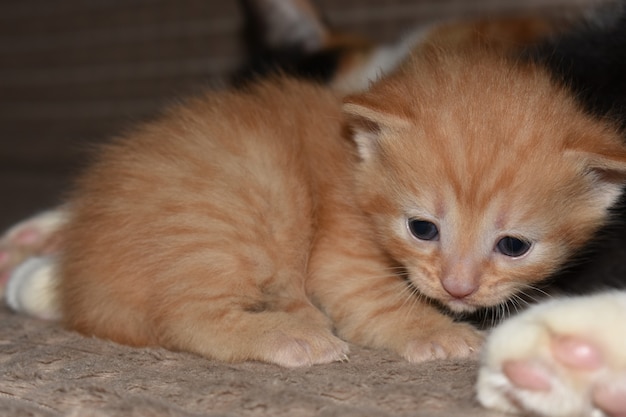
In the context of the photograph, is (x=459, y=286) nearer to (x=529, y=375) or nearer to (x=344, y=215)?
(x=344, y=215)

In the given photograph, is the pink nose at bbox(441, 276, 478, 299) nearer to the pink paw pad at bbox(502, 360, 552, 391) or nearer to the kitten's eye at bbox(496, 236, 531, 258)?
the kitten's eye at bbox(496, 236, 531, 258)

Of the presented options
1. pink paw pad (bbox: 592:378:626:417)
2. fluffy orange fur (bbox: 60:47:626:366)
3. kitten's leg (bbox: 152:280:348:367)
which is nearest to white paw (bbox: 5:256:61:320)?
fluffy orange fur (bbox: 60:47:626:366)

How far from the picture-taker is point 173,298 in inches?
63.4

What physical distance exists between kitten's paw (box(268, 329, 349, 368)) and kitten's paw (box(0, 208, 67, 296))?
87cm

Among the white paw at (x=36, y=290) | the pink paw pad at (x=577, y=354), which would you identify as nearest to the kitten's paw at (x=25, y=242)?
the white paw at (x=36, y=290)

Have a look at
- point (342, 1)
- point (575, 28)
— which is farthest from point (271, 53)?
point (575, 28)

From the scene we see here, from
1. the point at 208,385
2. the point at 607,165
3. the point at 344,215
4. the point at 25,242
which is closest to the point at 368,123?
the point at 344,215

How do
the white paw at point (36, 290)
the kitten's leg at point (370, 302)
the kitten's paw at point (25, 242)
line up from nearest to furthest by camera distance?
the kitten's leg at point (370, 302), the white paw at point (36, 290), the kitten's paw at point (25, 242)

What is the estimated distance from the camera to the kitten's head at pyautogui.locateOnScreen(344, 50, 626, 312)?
1554 mm

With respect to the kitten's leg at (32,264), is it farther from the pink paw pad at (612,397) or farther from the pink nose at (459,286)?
the pink paw pad at (612,397)

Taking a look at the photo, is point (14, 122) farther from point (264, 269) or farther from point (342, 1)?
point (264, 269)

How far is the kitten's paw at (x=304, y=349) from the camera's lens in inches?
59.0

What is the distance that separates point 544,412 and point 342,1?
2.68 metres

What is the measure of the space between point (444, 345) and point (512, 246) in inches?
8.7
